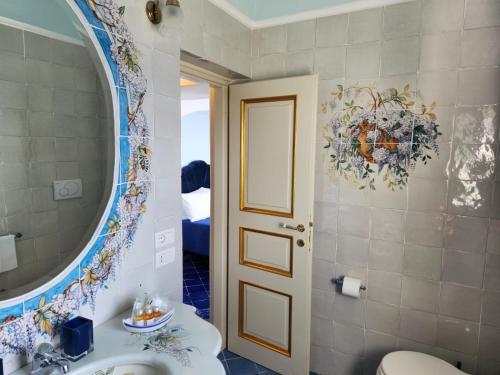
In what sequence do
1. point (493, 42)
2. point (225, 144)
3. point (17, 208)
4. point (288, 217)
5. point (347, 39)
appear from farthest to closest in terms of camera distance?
point (225, 144)
point (288, 217)
point (347, 39)
point (493, 42)
point (17, 208)

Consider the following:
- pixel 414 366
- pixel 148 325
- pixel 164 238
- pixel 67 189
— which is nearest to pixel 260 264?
pixel 164 238

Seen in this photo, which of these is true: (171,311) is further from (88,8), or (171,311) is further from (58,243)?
(88,8)

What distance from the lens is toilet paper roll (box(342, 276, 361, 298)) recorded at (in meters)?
1.96

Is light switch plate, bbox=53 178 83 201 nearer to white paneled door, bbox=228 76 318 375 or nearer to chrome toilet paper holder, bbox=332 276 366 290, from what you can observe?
white paneled door, bbox=228 76 318 375

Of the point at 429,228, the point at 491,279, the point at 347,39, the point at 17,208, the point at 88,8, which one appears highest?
the point at 347,39

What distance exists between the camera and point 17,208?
0.99 metres

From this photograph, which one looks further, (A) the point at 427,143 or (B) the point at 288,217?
(B) the point at 288,217

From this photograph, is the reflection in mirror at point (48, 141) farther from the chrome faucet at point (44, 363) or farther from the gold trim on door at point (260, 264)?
the gold trim on door at point (260, 264)

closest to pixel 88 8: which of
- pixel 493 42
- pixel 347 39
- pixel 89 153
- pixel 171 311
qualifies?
pixel 89 153

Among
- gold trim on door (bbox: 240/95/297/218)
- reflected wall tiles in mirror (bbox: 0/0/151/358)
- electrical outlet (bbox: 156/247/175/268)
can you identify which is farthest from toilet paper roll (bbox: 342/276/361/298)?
reflected wall tiles in mirror (bbox: 0/0/151/358)

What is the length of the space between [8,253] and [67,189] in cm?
26

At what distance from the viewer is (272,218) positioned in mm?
2131

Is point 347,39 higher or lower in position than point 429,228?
higher

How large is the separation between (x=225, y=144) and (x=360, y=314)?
1389mm
